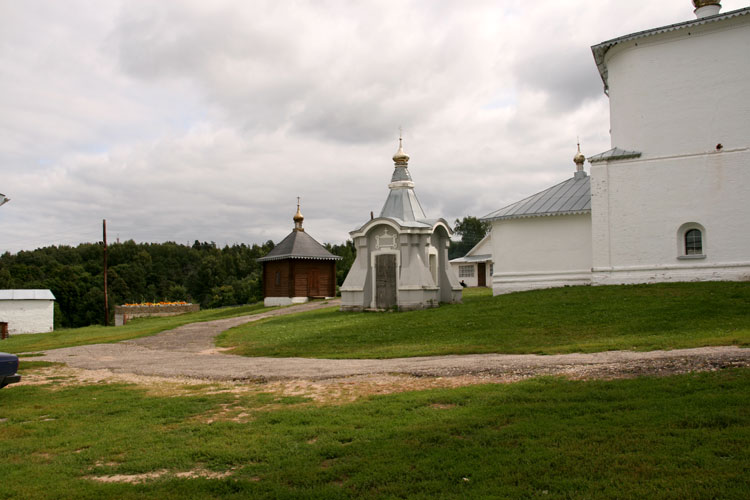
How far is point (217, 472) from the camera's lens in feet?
20.0

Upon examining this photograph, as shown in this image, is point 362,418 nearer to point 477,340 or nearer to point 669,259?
point 477,340

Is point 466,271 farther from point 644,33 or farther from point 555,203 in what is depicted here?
point 644,33

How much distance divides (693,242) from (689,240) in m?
0.15

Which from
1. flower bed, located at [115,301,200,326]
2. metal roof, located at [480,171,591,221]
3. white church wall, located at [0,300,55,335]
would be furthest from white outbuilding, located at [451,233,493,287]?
white church wall, located at [0,300,55,335]

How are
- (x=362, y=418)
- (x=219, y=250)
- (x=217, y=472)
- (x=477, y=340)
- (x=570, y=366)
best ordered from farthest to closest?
1. (x=219, y=250)
2. (x=477, y=340)
3. (x=570, y=366)
4. (x=362, y=418)
5. (x=217, y=472)

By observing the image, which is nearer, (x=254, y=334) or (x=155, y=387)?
(x=155, y=387)

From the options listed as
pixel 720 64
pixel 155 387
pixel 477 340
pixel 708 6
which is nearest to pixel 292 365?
pixel 155 387

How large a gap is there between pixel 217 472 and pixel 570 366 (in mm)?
6669

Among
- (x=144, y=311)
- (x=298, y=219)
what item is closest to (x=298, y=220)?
(x=298, y=219)

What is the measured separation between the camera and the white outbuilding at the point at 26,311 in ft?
132

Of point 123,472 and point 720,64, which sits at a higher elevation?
point 720,64

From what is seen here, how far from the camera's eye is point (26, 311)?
40.9 metres

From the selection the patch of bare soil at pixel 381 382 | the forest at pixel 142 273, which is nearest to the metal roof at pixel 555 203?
the patch of bare soil at pixel 381 382

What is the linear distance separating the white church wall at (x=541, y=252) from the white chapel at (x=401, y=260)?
2.28 m
